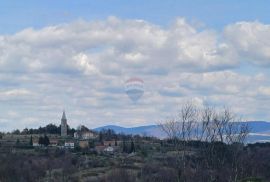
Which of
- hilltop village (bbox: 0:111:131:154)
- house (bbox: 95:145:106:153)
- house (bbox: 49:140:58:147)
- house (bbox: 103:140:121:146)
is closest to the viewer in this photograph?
house (bbox: 95:145:106:153)

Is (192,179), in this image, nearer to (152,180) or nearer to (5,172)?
(152,180)

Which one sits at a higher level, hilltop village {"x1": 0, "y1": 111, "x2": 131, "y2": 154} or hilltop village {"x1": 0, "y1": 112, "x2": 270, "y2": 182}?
hilltop village {"x1": 0, "y1": 111, "x2": 131, "y2": 154}

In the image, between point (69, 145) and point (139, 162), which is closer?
point (139, 162)

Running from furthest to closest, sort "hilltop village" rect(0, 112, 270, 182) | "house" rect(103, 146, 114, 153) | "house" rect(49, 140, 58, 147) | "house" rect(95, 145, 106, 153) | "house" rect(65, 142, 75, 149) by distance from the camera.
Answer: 1. "house" rect(49, 140, 58, 147)
2. "house" rect(65, 142, 75, 149)
3. "house" rect(95, 145, 106, 153)
4. "house" rect(103, 146, 114, 153)
5. "hilltop village" rect(0, 112, 270, 182)

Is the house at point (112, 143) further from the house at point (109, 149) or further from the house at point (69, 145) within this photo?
the house at point (109, 149)

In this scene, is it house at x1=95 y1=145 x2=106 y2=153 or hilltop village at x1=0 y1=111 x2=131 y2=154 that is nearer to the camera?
house at x1=95 y1=145 x2=106 y2=153

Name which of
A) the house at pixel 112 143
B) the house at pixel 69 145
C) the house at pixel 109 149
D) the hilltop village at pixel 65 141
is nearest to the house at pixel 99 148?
the hilltop village at pixel 65 141

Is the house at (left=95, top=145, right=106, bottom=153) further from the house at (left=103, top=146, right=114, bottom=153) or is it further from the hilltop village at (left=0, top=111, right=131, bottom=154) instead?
the house at (left=103, top=146, right=114, bottom=153)

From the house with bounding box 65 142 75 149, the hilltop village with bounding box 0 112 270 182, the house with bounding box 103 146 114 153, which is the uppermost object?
the house with bounding box 65 142 75 149

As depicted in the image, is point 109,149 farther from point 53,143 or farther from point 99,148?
point 53,143

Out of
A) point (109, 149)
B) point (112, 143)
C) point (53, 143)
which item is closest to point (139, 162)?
point (109, 149)

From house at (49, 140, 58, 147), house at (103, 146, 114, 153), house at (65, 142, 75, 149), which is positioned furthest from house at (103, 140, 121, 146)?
house at (49, 140, 58, 147)

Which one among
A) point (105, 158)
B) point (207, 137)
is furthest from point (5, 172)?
point (105, 158)
